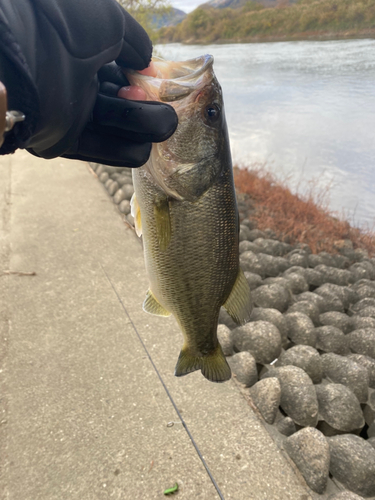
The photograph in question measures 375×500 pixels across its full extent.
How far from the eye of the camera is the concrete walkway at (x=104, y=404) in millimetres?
1820

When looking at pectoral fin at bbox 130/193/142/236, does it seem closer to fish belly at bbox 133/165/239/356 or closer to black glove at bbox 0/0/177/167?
fish belly at bbox 133/165/239/356

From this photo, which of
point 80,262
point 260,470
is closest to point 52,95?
point 260,470

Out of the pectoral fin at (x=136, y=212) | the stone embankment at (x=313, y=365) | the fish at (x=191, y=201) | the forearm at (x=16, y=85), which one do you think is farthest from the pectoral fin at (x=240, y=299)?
the forearm at (x=16, y=85)

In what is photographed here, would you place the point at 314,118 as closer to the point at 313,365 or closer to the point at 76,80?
the point at 313,365

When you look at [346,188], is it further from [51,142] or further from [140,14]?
[51,142]

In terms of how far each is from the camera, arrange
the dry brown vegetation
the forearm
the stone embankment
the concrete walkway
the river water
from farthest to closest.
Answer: the river water, the dry brown vegetation, the stone embankment, the concrete walkway, the forearm

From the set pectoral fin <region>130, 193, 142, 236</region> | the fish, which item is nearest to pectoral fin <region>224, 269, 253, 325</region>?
the fish

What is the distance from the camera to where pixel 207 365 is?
1.85 m

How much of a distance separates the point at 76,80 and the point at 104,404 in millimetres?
1828

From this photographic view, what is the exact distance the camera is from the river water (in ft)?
31.5

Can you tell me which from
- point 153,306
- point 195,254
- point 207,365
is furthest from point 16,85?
point 207,365

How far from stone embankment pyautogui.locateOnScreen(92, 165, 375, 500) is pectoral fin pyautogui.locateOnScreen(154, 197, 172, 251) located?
4.36 feet

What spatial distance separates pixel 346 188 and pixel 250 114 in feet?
23.0

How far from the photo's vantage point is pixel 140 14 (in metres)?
10.3
